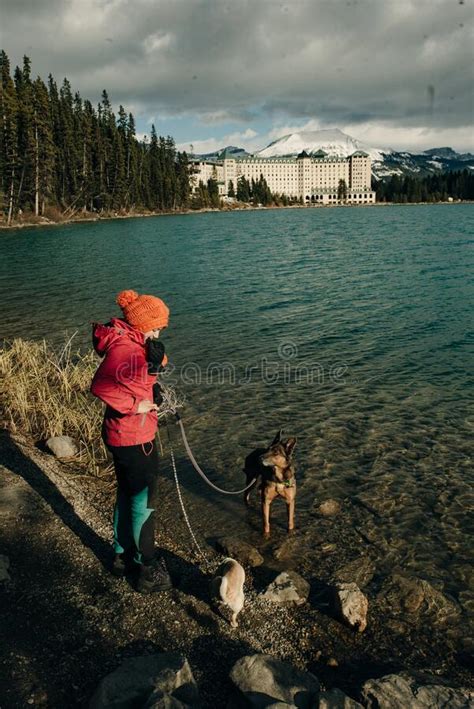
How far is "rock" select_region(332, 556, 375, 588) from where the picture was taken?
→ 600 cm

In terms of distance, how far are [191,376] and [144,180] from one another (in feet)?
444

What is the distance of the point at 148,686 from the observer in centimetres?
378

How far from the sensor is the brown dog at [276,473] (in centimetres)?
636

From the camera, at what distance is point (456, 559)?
641cm

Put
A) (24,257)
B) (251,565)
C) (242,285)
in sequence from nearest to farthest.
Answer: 1. (251,565)
2. (242,285)
3. (24,257)

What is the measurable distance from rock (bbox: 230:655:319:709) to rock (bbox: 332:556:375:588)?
1.83 meters

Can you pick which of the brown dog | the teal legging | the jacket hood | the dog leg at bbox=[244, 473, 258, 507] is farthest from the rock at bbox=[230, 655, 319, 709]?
the dog leg at bbox=[244, 473, 258, 507]

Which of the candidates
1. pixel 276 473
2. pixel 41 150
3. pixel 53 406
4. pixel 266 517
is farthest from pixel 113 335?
pixel 41 150

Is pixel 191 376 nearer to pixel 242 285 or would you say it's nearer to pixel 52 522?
pixel 52 522

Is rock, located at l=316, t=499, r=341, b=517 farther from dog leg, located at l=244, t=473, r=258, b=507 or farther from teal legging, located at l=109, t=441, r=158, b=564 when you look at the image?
teal legging, located at l=109, t=441, r=158, b=564

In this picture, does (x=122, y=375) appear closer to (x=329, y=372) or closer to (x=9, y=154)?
(x=329, y=372)

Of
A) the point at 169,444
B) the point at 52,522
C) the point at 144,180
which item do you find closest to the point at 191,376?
the point at 169,444

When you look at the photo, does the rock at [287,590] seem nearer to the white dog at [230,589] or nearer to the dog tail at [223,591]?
the white dog at [230,589]

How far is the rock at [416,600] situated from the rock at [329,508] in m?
1.48
